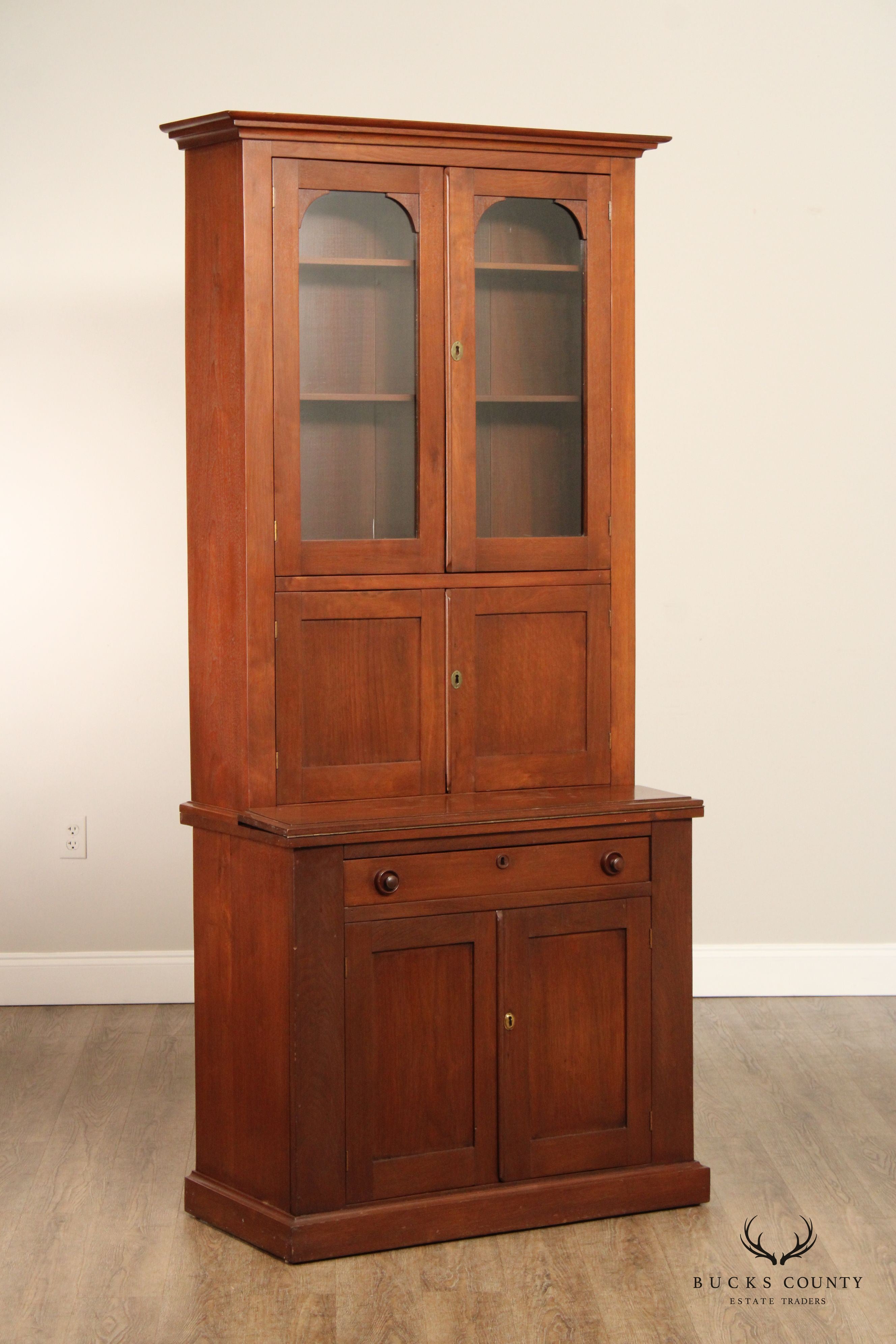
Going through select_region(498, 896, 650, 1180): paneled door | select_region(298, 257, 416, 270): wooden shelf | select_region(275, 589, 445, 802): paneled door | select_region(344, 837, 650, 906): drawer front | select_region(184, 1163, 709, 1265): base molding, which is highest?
select_region(298, 257, 416, 270): wooden shelf

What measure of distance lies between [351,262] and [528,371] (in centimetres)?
41

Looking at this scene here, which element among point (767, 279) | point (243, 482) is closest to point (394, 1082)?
point (243, 482)

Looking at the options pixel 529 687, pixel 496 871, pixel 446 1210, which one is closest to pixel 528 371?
pixel 529 687

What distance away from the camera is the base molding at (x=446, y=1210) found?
2320mm

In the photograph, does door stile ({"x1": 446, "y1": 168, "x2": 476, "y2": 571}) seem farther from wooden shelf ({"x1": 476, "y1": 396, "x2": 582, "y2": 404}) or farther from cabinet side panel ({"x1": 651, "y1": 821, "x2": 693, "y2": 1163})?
cabinet side panel ({"x1": 651, "y1": 821, "x2": 693, "y2": 1163})

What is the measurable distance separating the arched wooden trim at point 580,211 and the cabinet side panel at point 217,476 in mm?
643

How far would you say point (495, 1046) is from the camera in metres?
2.43

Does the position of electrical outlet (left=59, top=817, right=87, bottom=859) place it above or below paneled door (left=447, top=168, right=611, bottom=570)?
below

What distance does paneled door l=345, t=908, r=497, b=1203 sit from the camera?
235cm

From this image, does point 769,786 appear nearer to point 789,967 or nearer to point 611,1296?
point 789,967

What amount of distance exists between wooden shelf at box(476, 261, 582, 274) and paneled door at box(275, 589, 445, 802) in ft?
2.10

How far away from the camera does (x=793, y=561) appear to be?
150 inches

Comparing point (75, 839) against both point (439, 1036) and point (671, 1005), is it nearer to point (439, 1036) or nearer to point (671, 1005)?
point (439, 1036)

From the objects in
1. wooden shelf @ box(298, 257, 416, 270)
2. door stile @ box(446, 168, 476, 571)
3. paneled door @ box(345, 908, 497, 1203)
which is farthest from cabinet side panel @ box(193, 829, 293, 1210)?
wooden shelf @ box(298, 257, 416, 270)
